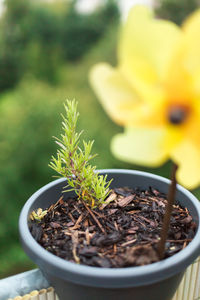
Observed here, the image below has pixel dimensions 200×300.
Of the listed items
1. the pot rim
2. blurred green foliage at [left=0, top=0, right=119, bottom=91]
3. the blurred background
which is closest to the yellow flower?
the pot rim

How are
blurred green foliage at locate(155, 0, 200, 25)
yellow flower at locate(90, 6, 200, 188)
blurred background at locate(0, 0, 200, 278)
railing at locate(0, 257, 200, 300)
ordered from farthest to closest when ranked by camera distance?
blurred green foliage at locate(155, 0, 200, 25) < blurred background at locate(0, 0, 200, 278) < railing at locate(0, 257, 200, 300) < yellow flower at locate(90, 6, 200, 188)

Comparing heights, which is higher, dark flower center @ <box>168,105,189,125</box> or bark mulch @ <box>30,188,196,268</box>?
dark flower center @ <box>168,105,189,125</box>

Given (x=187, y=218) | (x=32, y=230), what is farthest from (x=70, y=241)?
(x=187, y=218)

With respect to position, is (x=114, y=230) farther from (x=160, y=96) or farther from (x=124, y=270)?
(x=160, y=96)

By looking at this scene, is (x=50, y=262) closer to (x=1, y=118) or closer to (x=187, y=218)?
(x=187, y=218)

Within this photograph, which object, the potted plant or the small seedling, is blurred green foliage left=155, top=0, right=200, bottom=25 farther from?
the small seedling

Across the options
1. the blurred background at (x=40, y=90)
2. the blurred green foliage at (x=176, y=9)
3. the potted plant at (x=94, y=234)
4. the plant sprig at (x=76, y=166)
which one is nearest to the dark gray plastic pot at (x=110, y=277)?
the potted plant at (x=94, y=234)
